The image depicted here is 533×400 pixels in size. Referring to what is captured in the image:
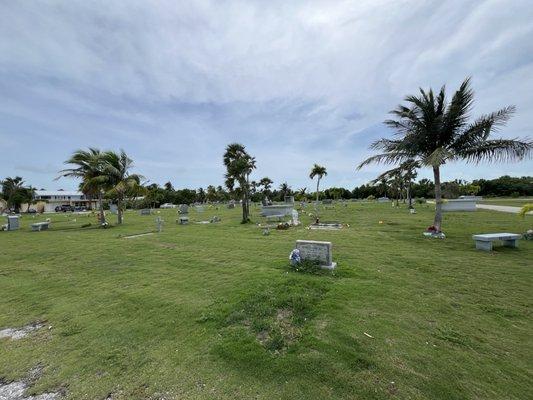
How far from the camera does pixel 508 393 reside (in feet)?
10.3

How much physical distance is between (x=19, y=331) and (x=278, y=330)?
15.3ft

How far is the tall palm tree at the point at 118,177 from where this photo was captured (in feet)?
77.0

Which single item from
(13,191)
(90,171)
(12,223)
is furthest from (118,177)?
(13,191)

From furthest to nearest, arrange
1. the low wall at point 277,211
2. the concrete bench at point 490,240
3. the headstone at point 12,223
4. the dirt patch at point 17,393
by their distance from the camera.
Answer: the low wall at point 277,211, the headstone at point 12,223, the concrete bench at point 490,240, the dirt patch at point 17,393

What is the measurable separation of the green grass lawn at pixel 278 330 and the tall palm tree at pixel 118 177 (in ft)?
51.2

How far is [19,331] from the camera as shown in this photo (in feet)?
16.9

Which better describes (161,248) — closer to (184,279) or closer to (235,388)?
(184,279)

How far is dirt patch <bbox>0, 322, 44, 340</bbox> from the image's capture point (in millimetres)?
4955

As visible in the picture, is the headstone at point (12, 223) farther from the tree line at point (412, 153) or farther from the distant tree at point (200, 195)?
the distant tree at point (200, 195)

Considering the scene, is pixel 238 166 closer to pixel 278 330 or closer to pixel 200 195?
pixel 278 330

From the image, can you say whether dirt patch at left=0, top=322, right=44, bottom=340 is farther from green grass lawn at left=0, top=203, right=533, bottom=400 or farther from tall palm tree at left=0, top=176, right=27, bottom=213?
tall palm tree at left=0, top=176, right=27, bottom=213

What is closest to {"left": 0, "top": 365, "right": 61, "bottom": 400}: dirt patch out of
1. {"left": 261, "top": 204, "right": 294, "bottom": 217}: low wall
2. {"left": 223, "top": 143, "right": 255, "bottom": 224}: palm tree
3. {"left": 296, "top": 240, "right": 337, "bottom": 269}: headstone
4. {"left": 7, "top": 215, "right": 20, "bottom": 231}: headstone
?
{"left": 296, "top": 240, "right": 337, "bottom": 269}: headstone

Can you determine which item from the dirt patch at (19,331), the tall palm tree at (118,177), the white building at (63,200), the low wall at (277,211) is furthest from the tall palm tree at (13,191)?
the dirt patch at (19,331)

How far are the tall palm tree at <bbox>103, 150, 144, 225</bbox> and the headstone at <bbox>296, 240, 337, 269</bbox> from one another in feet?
65.0
